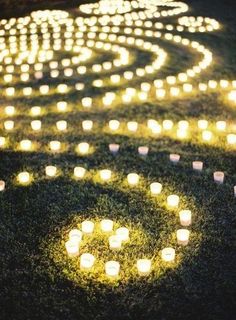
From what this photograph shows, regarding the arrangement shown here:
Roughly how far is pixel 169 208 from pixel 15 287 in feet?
4.91

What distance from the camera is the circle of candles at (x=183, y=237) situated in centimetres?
375

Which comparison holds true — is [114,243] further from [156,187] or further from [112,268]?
[156,187]

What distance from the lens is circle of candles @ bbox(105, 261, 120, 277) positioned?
3410 millimetres

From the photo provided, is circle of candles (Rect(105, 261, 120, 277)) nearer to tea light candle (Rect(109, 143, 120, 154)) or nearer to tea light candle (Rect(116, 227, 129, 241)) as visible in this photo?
tea light candle (Rect(116, 227, 129, 241))

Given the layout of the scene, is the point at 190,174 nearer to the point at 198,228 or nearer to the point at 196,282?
the point at 198,228

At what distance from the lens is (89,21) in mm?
10852

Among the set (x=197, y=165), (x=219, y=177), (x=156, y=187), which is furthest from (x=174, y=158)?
(x=156, y=187)

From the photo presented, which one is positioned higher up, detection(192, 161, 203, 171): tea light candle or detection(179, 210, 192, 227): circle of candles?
detection(179, 210, 192, 227): circle of candles

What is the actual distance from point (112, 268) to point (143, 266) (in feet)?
0.71

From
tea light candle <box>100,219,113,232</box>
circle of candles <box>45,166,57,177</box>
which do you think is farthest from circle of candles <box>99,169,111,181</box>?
tea light candle <box>100,219,113,232</box>

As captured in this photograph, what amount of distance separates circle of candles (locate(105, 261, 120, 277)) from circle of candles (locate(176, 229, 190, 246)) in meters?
0.58

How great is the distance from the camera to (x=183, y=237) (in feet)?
12.3

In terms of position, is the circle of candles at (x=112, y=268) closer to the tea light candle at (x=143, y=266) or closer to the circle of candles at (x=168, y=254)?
Answer: the tea light candle at (x=143, y=266)

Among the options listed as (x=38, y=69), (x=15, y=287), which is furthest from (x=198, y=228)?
(x=38, y=69)
